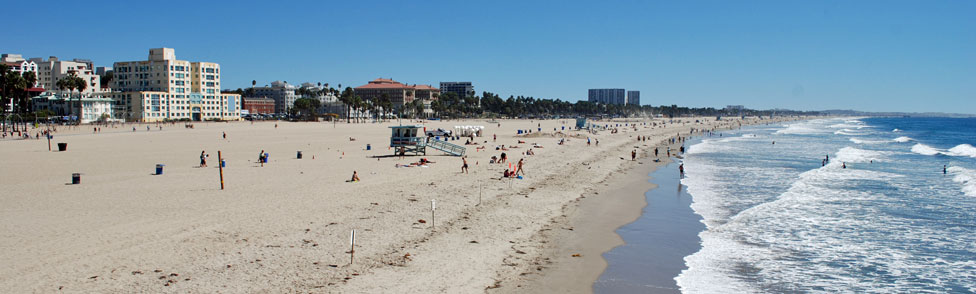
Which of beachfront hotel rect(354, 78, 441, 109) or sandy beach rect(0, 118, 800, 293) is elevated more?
beachfront hotel rect(354, 78, 441, 109)

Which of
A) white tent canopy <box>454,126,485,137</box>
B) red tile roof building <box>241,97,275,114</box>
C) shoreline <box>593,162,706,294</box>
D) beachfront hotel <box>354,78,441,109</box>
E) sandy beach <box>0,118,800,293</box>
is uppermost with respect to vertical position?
beachfront hotel <box>354,78,441,109</box>

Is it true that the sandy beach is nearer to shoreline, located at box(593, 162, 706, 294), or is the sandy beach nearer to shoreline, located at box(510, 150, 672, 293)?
shoreline, located at box(510, 150, 672, 293)

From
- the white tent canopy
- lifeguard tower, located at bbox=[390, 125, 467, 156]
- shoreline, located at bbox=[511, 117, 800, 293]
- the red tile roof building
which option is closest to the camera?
shoreline, located at bbox=[511, 117, 800, 293]

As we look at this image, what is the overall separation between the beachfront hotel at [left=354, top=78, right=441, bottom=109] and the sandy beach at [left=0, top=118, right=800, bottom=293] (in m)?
148

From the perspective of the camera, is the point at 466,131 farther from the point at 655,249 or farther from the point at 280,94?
the point at 280,94

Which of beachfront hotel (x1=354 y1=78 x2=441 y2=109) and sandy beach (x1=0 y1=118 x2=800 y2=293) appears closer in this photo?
sandy beach (x1=0 y1=118 x2=800 y2=293)

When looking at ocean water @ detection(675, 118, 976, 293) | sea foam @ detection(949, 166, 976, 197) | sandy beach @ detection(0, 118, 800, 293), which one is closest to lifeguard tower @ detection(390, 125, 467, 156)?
sandy beach @ detection(0, 118, 800, 293)

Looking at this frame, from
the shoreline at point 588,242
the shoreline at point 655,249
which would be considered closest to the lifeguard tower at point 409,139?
the shoreline at point 588,242

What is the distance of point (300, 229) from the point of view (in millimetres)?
14195

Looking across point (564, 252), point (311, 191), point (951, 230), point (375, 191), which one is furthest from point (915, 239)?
point (311, 191)

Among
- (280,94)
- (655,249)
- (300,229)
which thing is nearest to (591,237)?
(655,249)

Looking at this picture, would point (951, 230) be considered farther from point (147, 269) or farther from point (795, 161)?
point (795, 161)

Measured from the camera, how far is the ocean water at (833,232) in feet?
39.5

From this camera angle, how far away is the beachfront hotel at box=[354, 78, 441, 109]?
597ft
